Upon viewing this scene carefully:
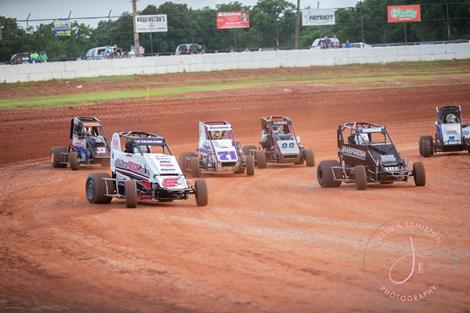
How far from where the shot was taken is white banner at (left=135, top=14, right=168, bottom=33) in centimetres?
6059

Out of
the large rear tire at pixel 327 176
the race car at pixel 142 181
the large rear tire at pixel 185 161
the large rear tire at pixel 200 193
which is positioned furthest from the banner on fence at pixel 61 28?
the large rear tire at pixel 200 193

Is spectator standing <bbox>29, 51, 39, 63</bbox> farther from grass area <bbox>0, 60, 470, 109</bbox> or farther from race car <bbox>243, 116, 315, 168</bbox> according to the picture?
race car <bbox>243, 116, 315, 168</bbox>

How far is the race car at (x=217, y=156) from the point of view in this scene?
76.9 feet

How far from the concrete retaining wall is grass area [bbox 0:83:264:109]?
3.43 m

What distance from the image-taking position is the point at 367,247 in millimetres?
12984

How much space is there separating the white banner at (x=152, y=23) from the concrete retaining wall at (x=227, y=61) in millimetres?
8716

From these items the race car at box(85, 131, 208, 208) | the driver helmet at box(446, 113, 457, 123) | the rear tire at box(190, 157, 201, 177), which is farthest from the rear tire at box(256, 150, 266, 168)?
the race car at box(85, 131, 208, 208)

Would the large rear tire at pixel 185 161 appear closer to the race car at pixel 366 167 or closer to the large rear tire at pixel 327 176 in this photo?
the race car at pixel 366 167

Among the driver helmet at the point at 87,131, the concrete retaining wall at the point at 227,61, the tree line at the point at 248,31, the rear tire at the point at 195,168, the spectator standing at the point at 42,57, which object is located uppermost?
the tree line at the point at 248,31

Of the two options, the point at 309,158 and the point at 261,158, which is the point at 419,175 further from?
the point at 261,158

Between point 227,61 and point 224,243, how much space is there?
41.1 meters

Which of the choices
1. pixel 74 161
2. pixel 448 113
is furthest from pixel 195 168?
pixel 448 113

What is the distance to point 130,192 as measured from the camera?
688 inches

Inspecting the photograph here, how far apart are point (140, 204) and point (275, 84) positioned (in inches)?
1223
